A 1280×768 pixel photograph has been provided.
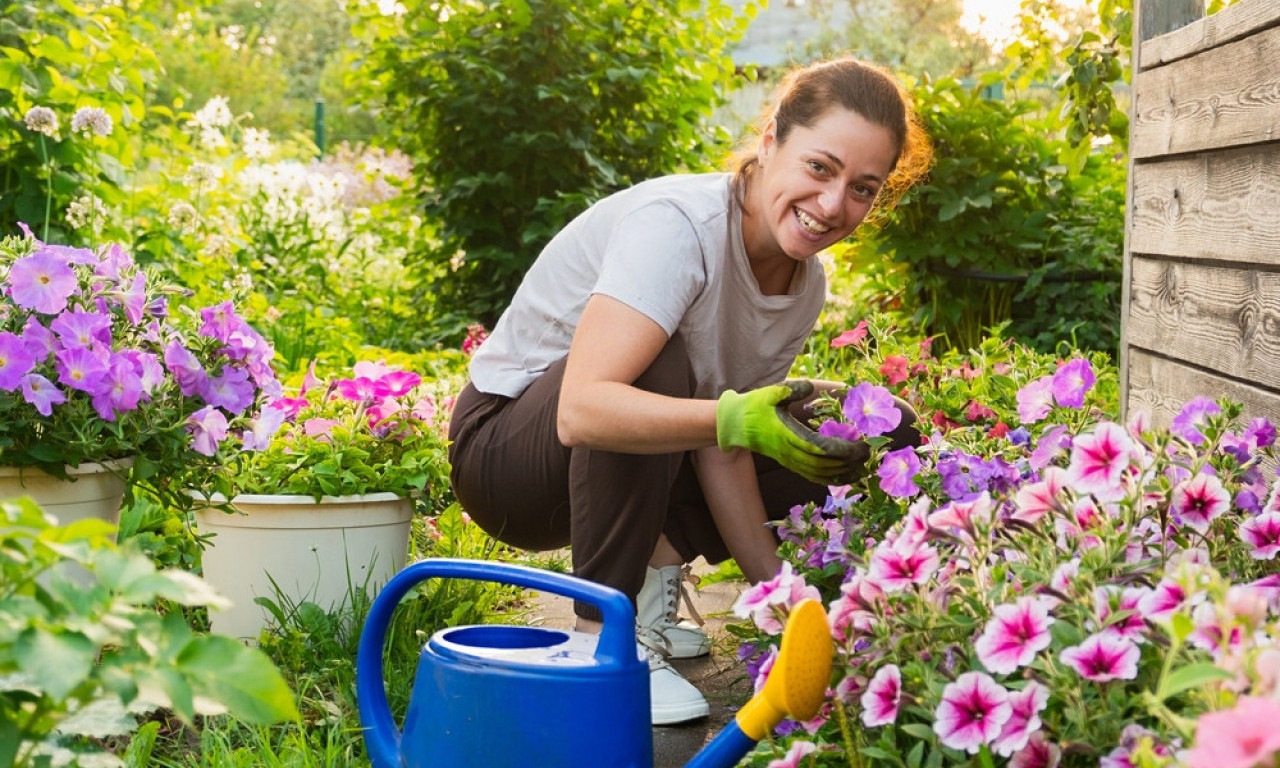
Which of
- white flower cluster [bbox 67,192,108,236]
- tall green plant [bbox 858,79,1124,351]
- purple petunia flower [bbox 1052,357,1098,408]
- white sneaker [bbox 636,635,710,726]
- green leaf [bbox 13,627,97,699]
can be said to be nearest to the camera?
green leaf [bbox 13,627,97,699]

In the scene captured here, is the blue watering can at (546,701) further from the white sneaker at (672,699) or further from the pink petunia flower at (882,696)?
the white sneaker at (672,699)

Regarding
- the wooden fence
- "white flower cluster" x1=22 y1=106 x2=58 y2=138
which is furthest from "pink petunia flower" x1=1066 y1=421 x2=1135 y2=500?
"white flower cluster" x1=22 y1=106 x2=58 y2=138

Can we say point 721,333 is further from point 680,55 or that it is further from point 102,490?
point 680,55

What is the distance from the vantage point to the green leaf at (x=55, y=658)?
73cm

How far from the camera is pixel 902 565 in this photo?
3.87 feet

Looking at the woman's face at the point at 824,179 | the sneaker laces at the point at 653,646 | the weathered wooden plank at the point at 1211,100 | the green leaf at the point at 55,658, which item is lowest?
the sneaker laces at the point at 653,646

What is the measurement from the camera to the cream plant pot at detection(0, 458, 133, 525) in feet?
5.85

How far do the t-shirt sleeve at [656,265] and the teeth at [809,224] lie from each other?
0.16m

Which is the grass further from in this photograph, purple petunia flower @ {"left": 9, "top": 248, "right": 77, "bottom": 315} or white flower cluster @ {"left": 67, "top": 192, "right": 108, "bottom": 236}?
white flower cluster @ {"left": 67, "top": 192, "right": 108, "bottom": 236}

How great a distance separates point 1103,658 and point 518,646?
0.66 m

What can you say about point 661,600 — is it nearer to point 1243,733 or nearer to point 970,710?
point 970,710

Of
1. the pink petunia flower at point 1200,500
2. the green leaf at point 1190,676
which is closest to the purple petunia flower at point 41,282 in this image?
the pink petunia flower at point 1200,500

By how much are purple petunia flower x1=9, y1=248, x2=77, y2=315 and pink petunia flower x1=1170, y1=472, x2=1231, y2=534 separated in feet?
4.56

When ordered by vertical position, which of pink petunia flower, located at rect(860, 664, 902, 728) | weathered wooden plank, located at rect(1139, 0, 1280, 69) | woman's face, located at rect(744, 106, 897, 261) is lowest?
pink petunia flower, located at rect(860, 664, 902, 728)
